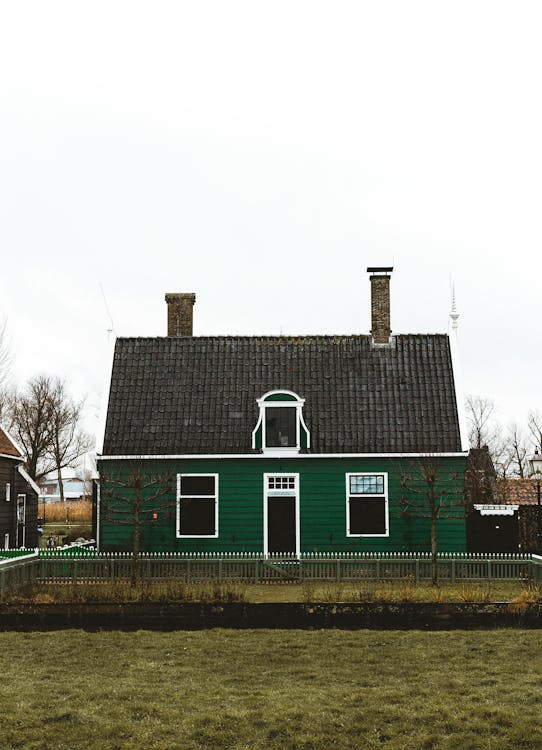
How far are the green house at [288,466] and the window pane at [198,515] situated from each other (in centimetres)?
3

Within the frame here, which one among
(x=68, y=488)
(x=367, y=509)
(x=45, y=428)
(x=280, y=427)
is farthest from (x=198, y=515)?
(x=68, y=488)

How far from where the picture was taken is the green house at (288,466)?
2491 centimetres

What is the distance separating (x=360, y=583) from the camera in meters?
20.2

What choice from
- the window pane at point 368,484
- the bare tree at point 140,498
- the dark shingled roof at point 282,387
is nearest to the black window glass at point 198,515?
the bare tree at point 140,498

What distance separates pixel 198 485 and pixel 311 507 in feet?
10.7

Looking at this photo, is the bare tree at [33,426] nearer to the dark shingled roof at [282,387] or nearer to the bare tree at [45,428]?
the bare tree at [45,428]

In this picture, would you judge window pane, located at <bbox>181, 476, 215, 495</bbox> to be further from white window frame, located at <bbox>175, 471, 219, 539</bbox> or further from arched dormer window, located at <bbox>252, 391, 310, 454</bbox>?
arched dormer window, located at <bbox>252, 391, 310, 454</bbox>

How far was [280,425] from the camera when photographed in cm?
2556

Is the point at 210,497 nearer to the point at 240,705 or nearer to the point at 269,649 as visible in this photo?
Answer: the point at 269,649

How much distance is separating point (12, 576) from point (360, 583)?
758 centimetres

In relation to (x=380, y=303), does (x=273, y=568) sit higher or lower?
lower

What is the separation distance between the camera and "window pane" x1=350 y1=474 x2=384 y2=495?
25.1m

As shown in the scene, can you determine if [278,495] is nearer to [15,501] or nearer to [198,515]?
[198,515]

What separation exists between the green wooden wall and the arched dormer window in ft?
1.32
